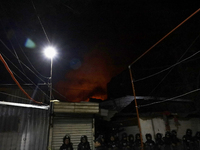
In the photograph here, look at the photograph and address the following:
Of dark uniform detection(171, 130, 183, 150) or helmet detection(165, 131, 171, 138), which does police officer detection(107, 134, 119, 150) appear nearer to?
helmet detection(165, 131, 171, 138)

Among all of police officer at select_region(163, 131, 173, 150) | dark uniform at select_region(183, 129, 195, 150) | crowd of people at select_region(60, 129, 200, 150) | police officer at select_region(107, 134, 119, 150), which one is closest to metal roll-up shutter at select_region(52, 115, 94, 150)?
crowd of people at select_region(60, 129, 200, 150)

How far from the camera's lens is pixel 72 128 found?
1056 centimetres

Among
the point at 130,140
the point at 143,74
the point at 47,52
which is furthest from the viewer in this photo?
the point at 143,74

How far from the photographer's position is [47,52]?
9258 millimetres

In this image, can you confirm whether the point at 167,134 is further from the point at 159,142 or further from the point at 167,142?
the point at 159,142

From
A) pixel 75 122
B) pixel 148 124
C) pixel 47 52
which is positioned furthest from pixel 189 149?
pixel 47 52

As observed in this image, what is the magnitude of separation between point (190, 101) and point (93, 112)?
40.6 ft

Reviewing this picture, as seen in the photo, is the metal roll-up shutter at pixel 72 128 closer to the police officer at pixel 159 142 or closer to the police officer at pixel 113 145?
the police officer at pixel 113 145

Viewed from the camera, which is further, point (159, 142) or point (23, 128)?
point (159, 142)

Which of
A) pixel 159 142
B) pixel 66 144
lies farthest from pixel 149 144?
pixel 66 144

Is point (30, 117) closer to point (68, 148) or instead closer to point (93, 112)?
point (68, 148)

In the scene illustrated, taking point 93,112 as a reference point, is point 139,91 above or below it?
above

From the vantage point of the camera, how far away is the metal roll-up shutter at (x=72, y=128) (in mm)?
10008

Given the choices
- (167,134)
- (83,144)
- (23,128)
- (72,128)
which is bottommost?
(83,144)
